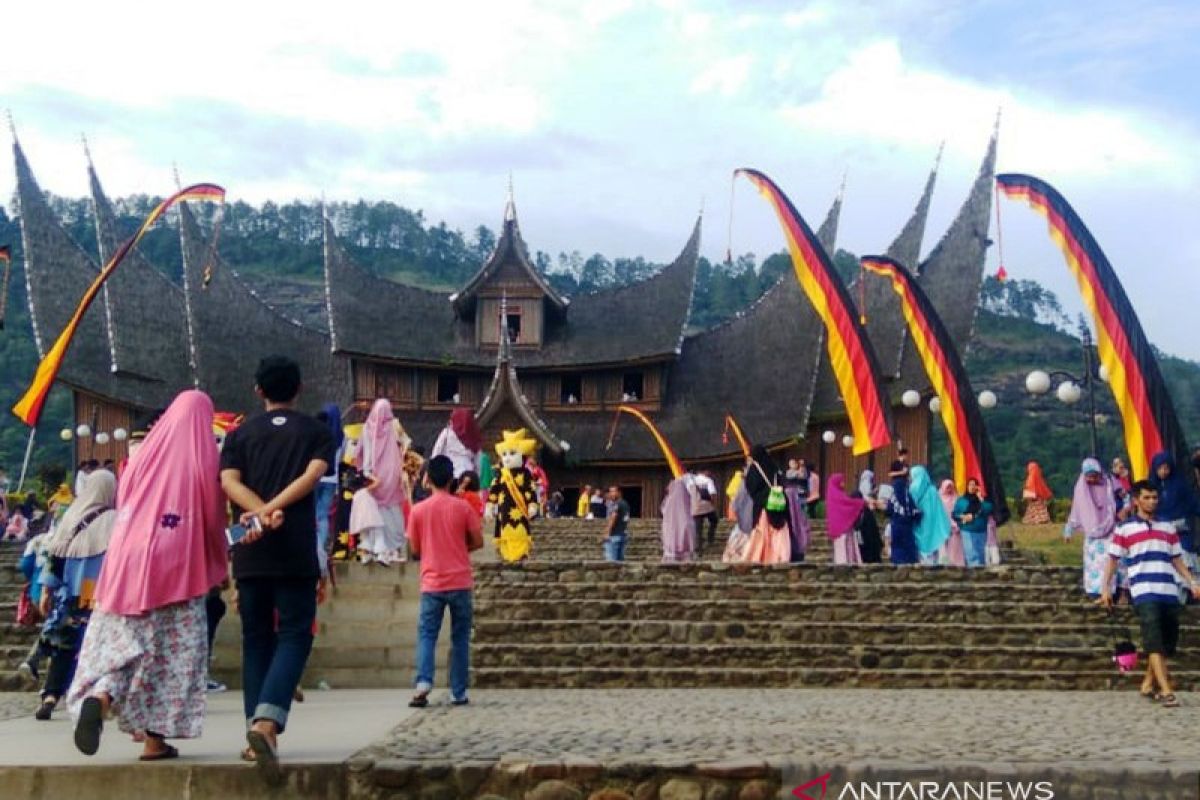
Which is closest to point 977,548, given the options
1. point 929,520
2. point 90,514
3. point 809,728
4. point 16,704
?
point 929,520

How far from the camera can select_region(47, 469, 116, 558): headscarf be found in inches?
280

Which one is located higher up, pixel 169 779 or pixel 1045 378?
pixel 1045 378

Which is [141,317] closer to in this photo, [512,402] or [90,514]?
[512,402]

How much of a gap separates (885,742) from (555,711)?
2301mm

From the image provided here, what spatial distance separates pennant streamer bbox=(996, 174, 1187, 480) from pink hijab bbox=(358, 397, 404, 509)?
6830mm

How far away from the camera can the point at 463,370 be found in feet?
118

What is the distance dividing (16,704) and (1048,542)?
1810 cm

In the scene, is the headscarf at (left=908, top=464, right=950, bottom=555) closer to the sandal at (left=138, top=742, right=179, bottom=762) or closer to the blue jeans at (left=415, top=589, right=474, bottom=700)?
the blue jeans at (left=415, top=589, right=474, bottom=700)

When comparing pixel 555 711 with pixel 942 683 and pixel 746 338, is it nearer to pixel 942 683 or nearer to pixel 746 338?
pixel 942 683

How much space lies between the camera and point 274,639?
17.3ft

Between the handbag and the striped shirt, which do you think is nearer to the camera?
the striped shirt

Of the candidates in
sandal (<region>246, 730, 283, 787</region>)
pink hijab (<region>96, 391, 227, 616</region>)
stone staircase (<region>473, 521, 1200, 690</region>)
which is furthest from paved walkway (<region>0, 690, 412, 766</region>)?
stone staircase (<region>473, 521, 1200, 690</region>)

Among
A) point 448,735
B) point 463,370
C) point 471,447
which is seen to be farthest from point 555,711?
point 463,370

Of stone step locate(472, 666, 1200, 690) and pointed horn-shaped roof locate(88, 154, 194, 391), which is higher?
pointed horn-shaped roof locate(88, 154, 194, 391)
